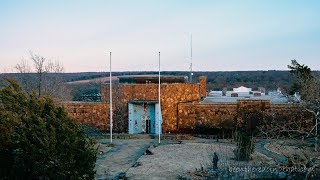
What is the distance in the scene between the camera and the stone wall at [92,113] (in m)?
31.5

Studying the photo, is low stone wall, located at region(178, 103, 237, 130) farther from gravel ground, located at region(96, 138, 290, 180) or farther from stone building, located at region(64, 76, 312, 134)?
gravel ground, located at region(96, 138, 290, 180)

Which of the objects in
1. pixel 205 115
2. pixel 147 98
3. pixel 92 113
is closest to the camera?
pixel 205 115

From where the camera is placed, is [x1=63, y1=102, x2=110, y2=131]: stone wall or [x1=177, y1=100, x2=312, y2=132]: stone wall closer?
[x1=177, y1=100, x2=312, y2=132]: stone wall

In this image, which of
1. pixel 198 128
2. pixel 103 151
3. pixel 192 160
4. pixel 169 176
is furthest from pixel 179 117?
pixel 169 176

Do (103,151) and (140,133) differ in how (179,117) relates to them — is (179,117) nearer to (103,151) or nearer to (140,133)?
(140,133)

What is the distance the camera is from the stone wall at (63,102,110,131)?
31500mm

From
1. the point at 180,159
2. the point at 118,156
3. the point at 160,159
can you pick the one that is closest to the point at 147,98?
the point at 118,156

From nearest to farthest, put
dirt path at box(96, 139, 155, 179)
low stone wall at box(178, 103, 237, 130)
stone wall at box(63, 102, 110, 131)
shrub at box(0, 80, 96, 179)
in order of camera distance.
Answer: shrub at box(0, 80, 96, 179)
dirt path at box(96, 139, 155, 179)
low stone wall at box(178, 103, 237, 130)
stone wall at box(63, 102, 110, 131)

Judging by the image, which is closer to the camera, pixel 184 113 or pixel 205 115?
pixel 205 115

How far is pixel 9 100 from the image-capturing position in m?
13.4

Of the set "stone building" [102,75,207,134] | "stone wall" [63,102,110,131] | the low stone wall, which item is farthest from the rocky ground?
"stone wall" [63,102,110,131]

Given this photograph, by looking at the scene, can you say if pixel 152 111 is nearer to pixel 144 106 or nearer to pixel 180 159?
pixel 144 106

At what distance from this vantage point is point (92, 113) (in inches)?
1249

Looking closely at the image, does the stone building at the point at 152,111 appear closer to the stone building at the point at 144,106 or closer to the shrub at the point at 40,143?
the stone building at the point at 144,106
